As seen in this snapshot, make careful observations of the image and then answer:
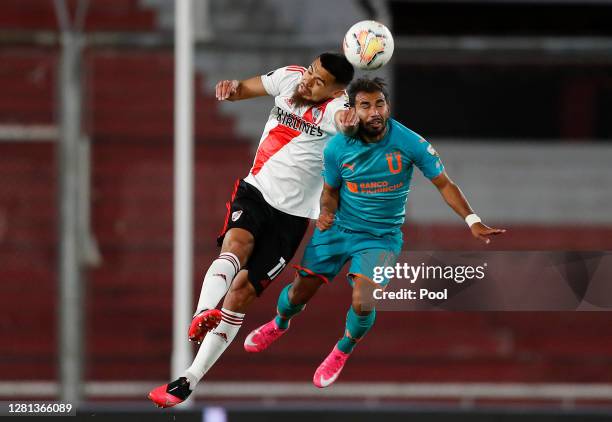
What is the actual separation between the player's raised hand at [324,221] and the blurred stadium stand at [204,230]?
6388 millimetres

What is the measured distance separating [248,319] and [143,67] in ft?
9.46

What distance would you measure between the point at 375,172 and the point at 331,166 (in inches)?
8.3

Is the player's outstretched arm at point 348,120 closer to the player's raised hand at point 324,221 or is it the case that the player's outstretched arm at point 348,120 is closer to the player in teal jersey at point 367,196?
the player in teal jersey at point 367,196

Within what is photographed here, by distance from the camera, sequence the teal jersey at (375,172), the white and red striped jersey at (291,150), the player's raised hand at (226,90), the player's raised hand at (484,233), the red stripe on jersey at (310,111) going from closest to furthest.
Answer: the player's raised hand at (484,233) < the teal jersey at (375,172) < the player's raised hand at (226,90) < the red stripe on jersey at (310,111) < the white and red striped jersey at (291,150)

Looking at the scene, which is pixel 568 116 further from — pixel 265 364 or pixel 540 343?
pixel 265 364

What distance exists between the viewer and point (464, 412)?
29.8 ft

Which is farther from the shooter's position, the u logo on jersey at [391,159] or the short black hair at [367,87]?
the u logo on jersey at [391,159]

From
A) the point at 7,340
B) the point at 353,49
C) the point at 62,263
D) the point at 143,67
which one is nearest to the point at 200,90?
the point at 143,67

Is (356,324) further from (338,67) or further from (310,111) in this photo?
(338,67)

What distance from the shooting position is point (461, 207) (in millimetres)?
5637

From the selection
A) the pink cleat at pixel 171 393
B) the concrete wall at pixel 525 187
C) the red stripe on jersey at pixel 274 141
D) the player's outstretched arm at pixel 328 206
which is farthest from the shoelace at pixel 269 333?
the concrete wall at pixel 525 187

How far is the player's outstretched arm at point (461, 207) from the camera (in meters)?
5.41

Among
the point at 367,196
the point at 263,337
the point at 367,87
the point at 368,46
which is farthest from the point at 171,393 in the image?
the point at 368,46

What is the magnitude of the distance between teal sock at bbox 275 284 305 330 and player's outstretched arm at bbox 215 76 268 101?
99 centimetres
